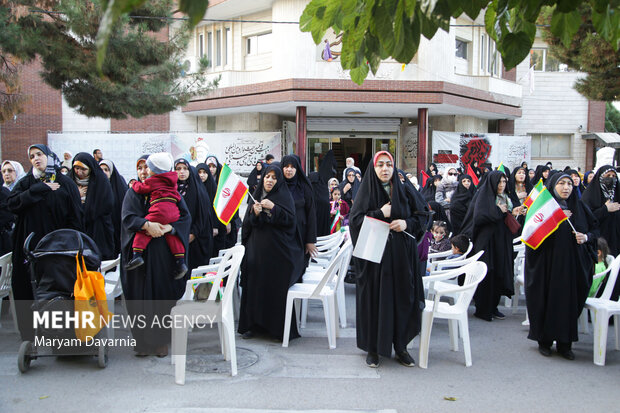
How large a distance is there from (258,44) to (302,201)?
1504 cm

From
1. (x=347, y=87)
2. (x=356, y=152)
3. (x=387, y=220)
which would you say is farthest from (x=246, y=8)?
(x=387, y=220)

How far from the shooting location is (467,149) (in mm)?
18969

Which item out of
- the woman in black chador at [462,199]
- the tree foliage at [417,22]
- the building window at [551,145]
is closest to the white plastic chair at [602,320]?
the tree foliage at [417,22]

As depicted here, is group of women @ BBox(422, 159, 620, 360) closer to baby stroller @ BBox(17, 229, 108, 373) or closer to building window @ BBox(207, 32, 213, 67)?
baby stroller @ BBox(17, 229, 108, 373)

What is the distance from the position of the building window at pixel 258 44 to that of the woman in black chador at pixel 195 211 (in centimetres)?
1442

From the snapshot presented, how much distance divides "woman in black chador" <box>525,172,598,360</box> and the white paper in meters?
1.61

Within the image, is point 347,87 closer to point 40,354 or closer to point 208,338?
point 208,338

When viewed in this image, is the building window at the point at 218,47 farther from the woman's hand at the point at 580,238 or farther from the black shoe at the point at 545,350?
the black shoe at the point at 545,350

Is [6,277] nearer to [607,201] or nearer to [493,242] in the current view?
[493,242]

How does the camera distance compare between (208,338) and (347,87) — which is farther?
(347,87)

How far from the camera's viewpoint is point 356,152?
849 inches

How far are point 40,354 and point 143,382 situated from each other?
3.04ft

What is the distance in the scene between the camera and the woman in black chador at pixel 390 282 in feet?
14.3

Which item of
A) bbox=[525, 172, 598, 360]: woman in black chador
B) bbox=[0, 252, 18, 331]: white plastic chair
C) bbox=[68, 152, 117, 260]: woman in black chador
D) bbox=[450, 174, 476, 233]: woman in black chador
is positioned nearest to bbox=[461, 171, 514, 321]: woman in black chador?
bbox=[525, 172, 598, 360]: woman in black chador
